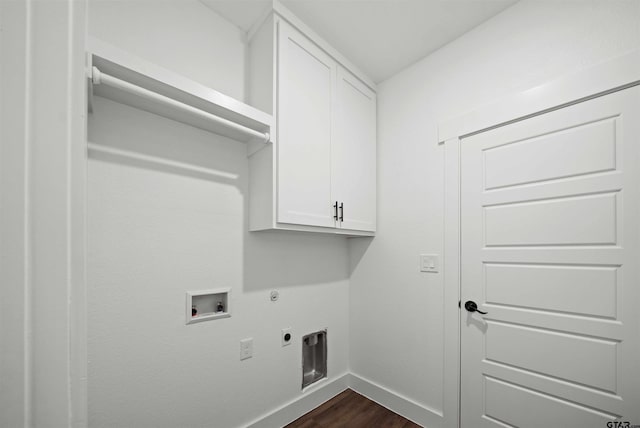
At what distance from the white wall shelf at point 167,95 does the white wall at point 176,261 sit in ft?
0.26

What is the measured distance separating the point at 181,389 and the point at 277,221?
99 cm

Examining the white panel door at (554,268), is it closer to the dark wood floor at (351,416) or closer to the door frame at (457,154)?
the door frame at (457,154)

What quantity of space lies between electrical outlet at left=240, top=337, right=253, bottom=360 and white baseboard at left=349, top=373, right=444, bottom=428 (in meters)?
1.06

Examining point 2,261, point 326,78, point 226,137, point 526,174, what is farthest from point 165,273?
point 526,174

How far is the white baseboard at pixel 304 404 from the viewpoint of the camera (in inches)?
67.4

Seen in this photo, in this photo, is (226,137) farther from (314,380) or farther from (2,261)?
(314,380)

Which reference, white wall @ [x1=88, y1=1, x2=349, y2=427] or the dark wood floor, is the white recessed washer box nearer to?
white wall @ [x1=88, y1=1, x2=349, y2=427]

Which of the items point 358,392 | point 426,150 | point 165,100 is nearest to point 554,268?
point 426,150

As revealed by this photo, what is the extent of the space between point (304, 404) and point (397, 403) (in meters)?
0.67

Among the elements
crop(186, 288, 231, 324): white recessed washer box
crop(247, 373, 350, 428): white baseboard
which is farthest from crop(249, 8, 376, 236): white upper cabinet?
crop(247, 373, 350, 428): white baseboard

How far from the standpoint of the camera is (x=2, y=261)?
1.13 ft

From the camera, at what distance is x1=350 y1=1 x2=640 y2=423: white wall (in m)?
1.37

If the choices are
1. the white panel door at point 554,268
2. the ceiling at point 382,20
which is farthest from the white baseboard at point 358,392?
the ceiling at point 382,20

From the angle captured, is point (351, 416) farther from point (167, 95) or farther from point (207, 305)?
point (167, 95)
